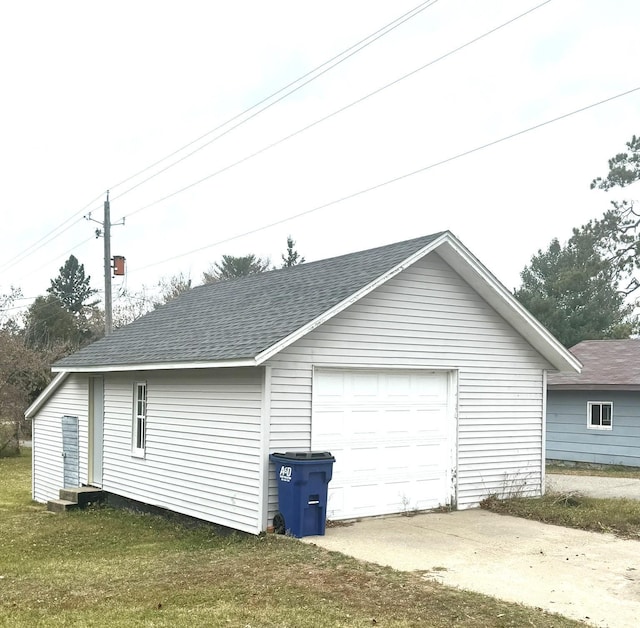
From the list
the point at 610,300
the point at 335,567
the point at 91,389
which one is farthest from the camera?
the point at 610,300

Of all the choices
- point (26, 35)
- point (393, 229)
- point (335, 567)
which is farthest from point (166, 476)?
point (393, 229)

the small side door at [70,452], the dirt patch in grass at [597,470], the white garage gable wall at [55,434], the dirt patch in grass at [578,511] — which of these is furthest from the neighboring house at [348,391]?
the dirt patch in grass at [597,470]

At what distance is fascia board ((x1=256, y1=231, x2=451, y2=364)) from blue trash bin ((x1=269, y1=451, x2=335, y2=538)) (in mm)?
1399

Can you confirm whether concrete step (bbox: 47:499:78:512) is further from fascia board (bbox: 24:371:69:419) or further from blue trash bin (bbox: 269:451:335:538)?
blue trash bin (bbox: 269:451:335:538)

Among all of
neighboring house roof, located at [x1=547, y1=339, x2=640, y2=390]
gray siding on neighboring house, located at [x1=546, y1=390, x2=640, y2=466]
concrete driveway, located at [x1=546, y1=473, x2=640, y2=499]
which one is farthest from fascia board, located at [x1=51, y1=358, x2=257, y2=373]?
gray siding on neighboring house, located at [x1=546, y1=390, x2=640, y2=466]

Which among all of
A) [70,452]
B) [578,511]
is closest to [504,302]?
[578,511]

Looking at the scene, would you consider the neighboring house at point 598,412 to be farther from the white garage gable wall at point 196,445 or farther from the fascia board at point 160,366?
the fascia board at point 160,366

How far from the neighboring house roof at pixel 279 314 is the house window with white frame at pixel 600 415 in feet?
30.2

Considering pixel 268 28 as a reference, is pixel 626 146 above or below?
above

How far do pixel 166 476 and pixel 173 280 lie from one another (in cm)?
4027

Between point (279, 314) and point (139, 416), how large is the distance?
13.1 feet

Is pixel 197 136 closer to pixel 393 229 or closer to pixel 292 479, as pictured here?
pixel 292 479

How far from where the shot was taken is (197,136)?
69.6 ft

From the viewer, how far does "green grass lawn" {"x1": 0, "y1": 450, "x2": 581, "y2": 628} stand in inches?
269
